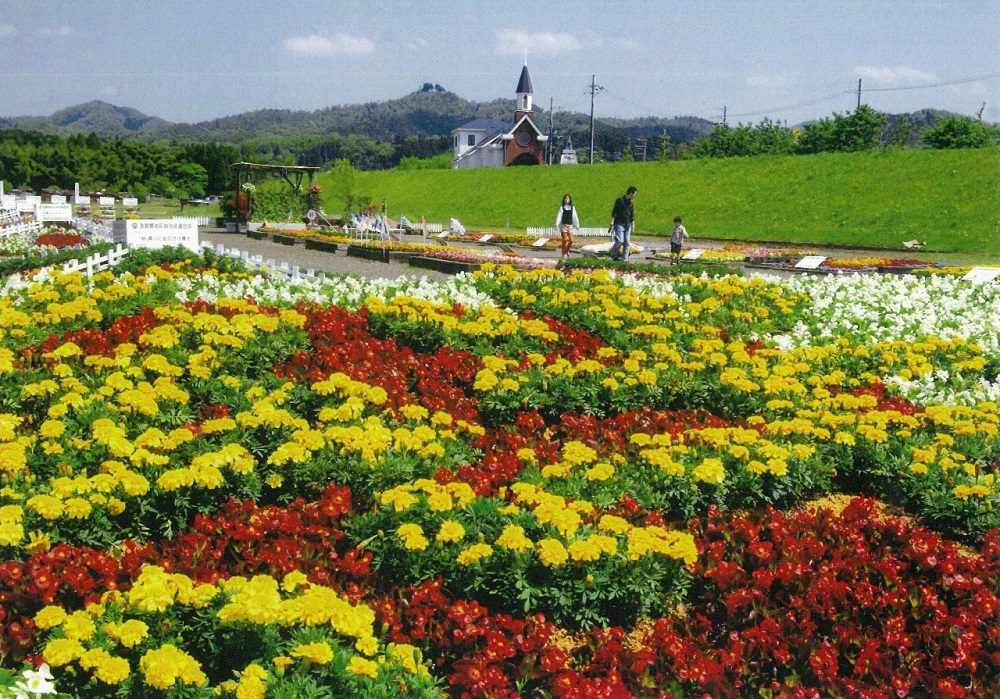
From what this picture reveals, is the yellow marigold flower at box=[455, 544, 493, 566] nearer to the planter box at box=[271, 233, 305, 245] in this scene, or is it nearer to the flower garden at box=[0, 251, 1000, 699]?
the flower garden at box=[0, 251, 1000, 699]

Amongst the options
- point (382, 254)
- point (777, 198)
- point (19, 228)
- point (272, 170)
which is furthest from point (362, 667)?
point (777, 198)

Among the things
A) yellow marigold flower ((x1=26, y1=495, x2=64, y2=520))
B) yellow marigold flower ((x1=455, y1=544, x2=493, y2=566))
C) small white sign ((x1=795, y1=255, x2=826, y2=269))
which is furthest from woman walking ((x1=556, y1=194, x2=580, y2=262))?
yellow marigold flower ((x1=26, y1=495, x2=64, y2=520))

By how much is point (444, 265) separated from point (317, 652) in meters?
15.4

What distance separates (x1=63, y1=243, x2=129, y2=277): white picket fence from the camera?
10.4 m

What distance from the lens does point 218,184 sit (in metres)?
64.6

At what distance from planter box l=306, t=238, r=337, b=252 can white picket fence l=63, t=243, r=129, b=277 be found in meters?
12.2

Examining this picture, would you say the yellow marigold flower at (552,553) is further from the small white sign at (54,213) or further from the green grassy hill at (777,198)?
the small white sign at (54,213)

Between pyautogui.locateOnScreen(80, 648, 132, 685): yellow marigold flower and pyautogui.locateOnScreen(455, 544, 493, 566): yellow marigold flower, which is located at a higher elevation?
pyautogui.locateOnScreen(455, 544, 493, 566): yellow marigold flower

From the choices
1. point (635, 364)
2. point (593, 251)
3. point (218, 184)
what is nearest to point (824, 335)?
point (635, 364)

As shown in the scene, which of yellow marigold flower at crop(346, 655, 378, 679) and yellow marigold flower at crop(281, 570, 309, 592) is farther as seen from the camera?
yellow marigold flower at crop(281, 570, 309, 592)

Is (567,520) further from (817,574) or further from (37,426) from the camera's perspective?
(37,426)

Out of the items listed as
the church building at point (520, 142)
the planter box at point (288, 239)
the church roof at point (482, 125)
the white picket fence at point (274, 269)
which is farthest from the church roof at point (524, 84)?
the white picket fence at point (274, 269)

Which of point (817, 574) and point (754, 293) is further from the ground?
point (754, 293)

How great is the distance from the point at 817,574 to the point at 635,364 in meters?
2.93
